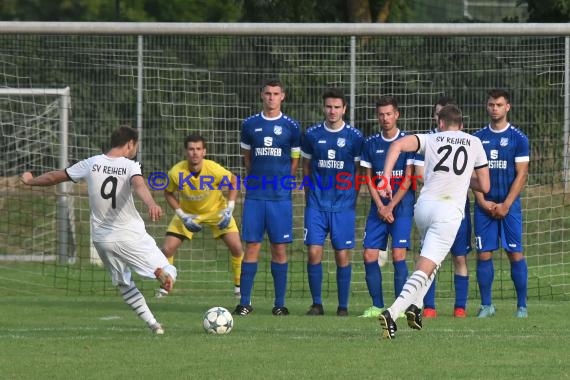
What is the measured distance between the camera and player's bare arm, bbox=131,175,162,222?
1051cm

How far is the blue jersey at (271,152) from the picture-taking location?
1335cm

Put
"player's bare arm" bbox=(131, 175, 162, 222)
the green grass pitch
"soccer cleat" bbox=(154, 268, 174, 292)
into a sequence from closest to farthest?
the green grass pitch
"player's bare arm" bbox=(131, 175, 162, 222)
"soccer cleat" bbox=(154, 268, 174, 292)

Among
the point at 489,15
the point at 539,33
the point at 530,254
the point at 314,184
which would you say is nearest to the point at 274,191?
the point at 314,184

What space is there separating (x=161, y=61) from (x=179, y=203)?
104 inches

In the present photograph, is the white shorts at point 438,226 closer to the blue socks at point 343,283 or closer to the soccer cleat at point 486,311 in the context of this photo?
the soccer cleat at point 486,311

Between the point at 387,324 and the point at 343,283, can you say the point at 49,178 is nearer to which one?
the point at 387,324

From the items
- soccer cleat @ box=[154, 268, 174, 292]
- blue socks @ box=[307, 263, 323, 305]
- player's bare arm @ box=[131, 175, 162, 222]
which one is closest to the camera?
player's bare arm @ box=[131, 175, 162, 222]

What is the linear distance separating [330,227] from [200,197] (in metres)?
2.23

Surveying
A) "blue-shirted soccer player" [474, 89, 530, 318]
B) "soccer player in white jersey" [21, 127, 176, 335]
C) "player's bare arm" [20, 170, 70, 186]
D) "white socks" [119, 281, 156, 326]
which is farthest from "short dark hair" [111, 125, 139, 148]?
"blue-shirted soccer player" [474, 89, 530, 318]

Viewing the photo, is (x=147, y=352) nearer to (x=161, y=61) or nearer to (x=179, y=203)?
(x=179, y=203)

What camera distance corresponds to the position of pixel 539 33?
1418 cm

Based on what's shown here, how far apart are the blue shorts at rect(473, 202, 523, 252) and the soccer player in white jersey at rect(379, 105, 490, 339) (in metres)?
1.91

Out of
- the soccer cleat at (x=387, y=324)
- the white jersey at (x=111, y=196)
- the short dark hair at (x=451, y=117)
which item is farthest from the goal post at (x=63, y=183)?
the soccer cleat at (x=387, y=324)

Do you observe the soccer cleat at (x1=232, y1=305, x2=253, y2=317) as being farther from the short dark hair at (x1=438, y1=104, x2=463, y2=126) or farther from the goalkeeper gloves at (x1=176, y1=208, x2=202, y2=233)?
the short dark hair at (x1=438, y1=104, x2=463, y2=126)
